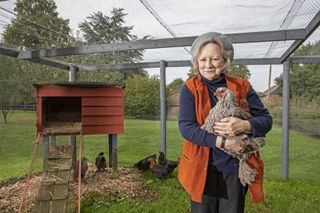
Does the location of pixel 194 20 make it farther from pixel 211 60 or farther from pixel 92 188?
pixel 92 188

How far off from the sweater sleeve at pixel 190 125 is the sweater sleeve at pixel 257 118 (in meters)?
0.22

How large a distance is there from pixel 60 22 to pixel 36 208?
2.10 m

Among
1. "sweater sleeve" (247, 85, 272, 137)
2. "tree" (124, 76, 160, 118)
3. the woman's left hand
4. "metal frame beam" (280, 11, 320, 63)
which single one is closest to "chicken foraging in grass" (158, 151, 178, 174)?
"tree" (124, 76, 160, 118)

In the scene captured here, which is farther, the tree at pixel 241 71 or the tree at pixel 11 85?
the tree at pixel 241 71

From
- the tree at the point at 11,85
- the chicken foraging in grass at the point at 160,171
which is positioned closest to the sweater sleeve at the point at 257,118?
the chicken foraging in grass at the point at 160,171

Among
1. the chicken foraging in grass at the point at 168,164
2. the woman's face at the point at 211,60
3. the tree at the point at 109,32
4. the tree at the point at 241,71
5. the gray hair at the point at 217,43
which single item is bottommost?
the chicken foraging in grass at the point at 168,164

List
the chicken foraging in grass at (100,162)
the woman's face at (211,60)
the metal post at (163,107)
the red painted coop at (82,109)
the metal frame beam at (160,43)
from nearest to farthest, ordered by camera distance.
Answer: the woman's face at (211,60)
the metal frame beam at (160,43)
the red painted coop at (82,109)
the chicken foraging in grass at (100,162)
the metal post at (163,107)

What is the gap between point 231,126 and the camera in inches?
50.9

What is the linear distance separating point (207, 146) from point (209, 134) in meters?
0.06

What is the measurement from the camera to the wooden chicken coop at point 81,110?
3.52 meters

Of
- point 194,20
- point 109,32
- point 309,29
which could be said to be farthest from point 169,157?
point 309,29

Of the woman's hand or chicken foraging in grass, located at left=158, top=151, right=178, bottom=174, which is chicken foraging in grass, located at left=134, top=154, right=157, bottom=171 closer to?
chicken foraging in grass, located at left=158, top=151, right=178, bottom=174

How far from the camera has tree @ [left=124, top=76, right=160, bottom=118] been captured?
16.1 ft

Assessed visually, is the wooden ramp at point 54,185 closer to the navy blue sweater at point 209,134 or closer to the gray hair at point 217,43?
the navy blue sweater at point 209,134
